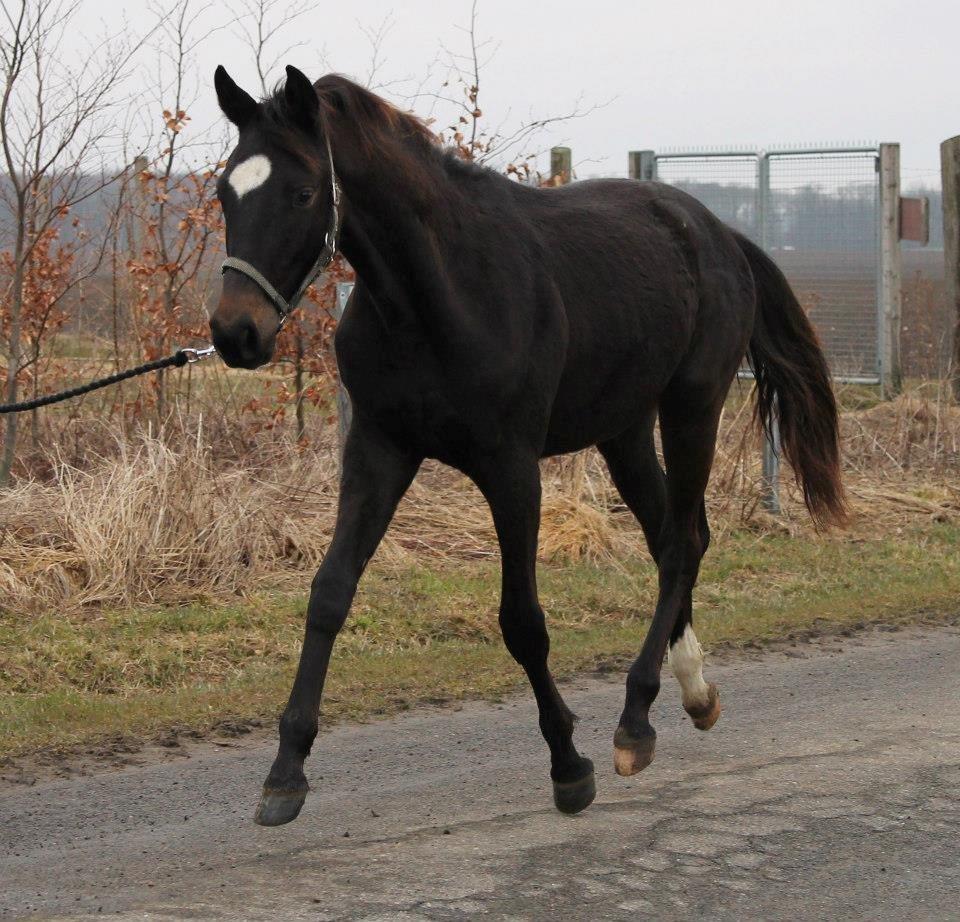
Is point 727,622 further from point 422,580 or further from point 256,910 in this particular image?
point 256,910

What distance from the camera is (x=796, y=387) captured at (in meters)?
6.47

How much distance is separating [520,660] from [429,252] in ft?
4.16

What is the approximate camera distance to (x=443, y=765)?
5125 millimetres

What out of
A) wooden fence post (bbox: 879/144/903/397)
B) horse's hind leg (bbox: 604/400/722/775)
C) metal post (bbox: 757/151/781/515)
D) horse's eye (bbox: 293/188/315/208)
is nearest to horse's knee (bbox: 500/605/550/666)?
horse's hind leg (bbox: 604/400/722/775)

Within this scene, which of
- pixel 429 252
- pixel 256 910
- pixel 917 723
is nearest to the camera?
pixel 256 910

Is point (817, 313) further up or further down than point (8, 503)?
further up

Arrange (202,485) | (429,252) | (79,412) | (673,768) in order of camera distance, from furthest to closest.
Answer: (79,412)
(202,485)
(673,768)
(429,252)

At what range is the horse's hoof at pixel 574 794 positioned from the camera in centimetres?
456

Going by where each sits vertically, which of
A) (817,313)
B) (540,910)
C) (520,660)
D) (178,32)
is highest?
(178,32)

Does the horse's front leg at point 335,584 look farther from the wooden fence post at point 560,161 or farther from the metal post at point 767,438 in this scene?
the wooden fence post at point 560,161

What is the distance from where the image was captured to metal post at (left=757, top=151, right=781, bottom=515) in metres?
7.38

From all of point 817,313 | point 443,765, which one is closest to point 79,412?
point 443,765

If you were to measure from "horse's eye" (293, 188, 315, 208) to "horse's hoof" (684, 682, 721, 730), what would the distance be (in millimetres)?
2484

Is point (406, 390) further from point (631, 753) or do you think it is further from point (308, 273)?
point (631, 753)
